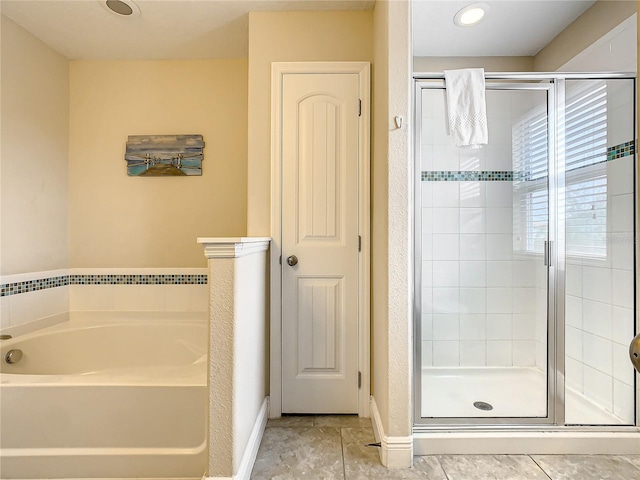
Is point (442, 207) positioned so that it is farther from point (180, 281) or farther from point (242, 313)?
point (180, 281)

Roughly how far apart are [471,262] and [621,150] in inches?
38.0

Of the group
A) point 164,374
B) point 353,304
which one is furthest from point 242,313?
point 353,304

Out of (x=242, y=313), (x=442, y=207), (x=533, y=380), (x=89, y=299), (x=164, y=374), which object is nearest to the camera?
(x=242, y=313)

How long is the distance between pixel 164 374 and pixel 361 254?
1.18m

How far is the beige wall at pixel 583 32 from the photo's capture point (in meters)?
1.72

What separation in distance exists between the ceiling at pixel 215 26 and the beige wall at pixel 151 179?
154 millimetres

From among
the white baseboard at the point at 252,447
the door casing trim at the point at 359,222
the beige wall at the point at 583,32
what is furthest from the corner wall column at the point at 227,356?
the beige wall at the point at 583,32

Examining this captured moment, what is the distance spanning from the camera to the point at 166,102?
243 centimetres

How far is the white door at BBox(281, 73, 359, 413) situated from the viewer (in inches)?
75.6

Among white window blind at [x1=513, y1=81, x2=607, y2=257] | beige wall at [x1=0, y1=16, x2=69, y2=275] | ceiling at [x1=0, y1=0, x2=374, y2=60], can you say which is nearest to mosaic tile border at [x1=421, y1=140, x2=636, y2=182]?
white window blind at [x1=513, y1=81, x2=607, y2=257]

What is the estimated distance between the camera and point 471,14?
6.52 ft

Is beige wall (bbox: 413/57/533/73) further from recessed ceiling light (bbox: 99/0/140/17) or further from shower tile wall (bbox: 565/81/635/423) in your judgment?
recessed ceiling light (bbox: 99/0/140/17)

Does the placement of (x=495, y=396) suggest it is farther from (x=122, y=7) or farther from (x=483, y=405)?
(x=122, y=7)

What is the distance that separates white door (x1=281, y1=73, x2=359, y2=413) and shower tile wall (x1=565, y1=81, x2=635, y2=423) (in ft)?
3.92
